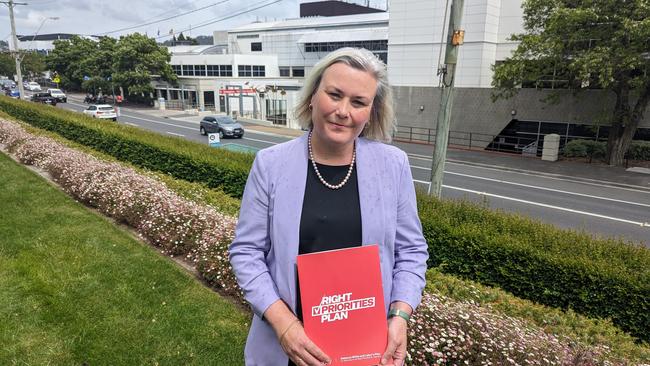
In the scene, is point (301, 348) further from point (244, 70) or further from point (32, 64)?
point (32, 64)

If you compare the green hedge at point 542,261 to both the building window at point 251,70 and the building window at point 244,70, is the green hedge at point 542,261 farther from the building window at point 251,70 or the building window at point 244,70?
the building window at point 251,70

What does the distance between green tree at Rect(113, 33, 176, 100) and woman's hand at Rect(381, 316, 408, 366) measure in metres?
57.5

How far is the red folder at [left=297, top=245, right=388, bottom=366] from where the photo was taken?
1846mm

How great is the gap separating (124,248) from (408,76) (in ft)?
96.4

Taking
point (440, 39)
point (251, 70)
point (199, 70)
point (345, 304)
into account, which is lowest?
point (345, 304)

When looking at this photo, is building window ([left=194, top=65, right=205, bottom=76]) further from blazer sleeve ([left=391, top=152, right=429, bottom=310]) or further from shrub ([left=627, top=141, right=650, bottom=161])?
blazer sleeve ([left=391, top=152, right=429, bottom=310])

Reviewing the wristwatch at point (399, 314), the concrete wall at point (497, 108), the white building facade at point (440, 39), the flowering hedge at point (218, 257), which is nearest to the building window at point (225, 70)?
the white building facade at point (440, 39)

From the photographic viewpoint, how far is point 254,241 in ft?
6.64

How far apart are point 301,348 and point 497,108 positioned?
95.2 ft

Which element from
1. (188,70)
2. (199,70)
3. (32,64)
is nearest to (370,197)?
(199,70)

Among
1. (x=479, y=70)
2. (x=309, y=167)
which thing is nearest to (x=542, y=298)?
(x=309, y=167)

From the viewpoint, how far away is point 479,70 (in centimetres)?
2953

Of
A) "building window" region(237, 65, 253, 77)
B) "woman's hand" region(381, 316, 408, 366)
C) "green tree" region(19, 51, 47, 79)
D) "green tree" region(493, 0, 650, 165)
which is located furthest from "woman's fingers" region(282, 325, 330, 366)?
"green tree" region(19, 51, 47, 79)

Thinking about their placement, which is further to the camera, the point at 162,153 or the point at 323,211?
the point at 162,153
